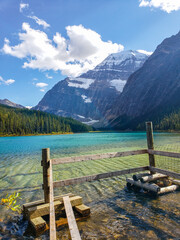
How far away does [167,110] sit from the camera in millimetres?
172500

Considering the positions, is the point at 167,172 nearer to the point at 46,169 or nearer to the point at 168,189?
the point at 168,189

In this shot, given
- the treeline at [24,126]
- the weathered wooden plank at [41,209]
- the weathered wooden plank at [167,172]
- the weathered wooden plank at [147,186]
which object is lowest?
the weathered wooden plank at [147,186]

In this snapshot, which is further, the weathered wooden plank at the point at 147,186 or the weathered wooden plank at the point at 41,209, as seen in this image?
the weathered wooden plank at the point at 147,186

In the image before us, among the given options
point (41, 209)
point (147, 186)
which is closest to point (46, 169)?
point (41, 209)

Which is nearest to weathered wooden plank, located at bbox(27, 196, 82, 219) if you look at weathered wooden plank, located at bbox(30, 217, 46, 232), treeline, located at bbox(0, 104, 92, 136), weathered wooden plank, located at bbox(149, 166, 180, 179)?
weathered wooden plank, located at bbox(30, 217, 46, 232)

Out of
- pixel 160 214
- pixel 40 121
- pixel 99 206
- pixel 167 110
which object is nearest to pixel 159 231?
pixel 160 214

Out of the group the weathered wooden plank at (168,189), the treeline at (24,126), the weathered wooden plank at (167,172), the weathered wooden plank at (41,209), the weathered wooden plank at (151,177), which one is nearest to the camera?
the weathered wooden plank at (41,209)

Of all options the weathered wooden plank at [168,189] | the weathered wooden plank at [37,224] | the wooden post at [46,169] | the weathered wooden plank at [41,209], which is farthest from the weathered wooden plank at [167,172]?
the weathered wooden plank at [37,224]

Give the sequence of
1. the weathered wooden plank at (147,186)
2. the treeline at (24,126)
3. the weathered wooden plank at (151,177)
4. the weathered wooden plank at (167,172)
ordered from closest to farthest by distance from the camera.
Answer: the weathered wooden plank at (167,172), the weathered wooden plank at (147,186), the weathered wooden plank at (151,177), the treeline at (24,126)

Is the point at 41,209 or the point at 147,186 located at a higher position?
the point at 41,209

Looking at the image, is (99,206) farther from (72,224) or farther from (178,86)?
(178,86)

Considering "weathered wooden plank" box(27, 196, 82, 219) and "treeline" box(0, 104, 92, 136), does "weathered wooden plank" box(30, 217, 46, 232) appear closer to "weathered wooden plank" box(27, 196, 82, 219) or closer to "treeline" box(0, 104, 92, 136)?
"weathered wooden plank" box(27, 196, 82, 219)

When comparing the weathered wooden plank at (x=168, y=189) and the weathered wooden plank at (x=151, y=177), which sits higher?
the weathered wooden plank at (x=151, y=177)

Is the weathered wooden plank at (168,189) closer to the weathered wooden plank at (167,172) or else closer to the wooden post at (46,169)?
the weathered wooden plank at (167,172)
